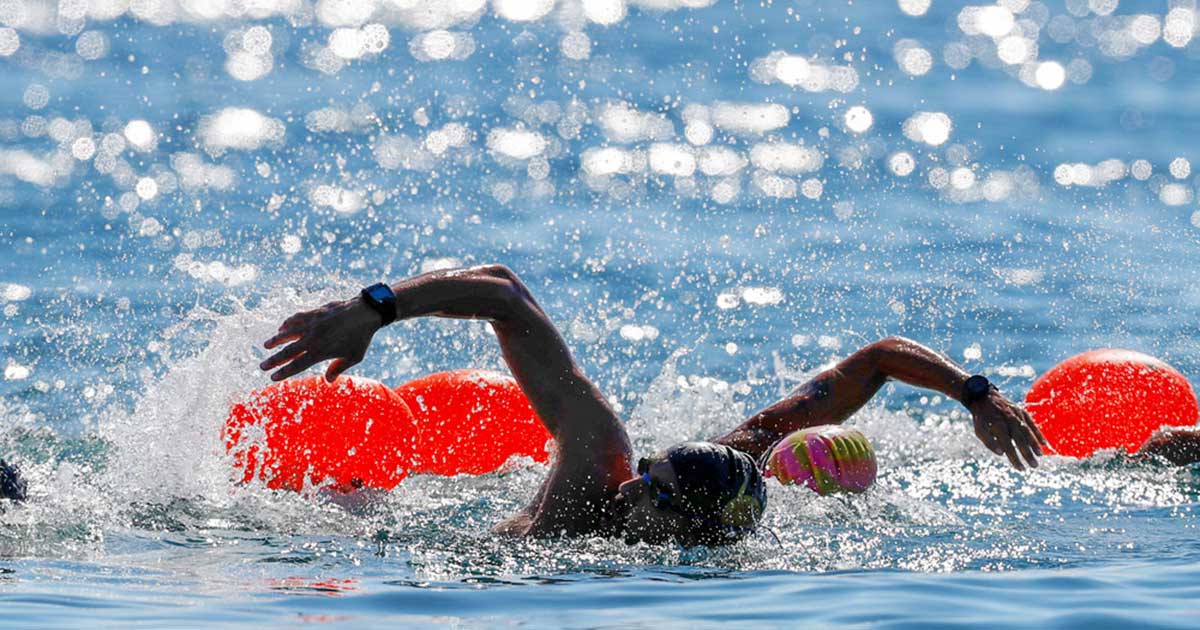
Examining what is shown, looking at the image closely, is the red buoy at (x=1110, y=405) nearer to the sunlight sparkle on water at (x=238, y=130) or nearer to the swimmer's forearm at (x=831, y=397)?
the swimmer's forearm at (x=831, y=397)

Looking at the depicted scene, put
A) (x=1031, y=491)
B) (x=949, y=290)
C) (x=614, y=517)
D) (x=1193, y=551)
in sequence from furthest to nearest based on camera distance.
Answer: (x=949, y=290)
(x=1031, y=491)
(x=1193, y=551)
(x=614, y=517)

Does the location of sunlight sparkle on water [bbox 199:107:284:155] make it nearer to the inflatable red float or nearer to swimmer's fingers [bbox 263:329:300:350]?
the inflatable red float

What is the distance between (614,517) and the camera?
6969 mm

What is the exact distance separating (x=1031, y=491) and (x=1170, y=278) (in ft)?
24.1

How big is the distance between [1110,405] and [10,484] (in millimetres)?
5975

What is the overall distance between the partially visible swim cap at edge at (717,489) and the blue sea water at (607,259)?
200mm

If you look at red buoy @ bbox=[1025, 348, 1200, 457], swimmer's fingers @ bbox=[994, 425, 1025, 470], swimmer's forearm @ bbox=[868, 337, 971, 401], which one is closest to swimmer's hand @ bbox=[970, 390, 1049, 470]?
swimmer's fingers @ bbox=[994, 425, 1025, 470]

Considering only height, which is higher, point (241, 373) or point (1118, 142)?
point (1118, 142)

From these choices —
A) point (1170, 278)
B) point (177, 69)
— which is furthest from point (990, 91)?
point (177, 69)

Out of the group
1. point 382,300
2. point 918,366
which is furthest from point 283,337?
point 918,366

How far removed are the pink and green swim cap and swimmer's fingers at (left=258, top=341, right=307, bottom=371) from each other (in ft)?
9.85

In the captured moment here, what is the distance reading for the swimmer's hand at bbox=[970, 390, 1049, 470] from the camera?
752 centimetres

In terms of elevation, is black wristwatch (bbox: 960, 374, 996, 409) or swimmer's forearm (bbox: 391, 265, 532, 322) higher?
swimmer's forearm (bbox: 391, 265, 532, 322)

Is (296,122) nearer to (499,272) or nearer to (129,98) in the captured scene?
(129,98)
